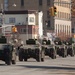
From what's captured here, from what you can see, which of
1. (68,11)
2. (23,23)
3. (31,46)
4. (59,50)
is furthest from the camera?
(68,11)

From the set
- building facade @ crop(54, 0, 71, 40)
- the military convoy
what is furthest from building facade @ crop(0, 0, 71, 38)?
the military convoy

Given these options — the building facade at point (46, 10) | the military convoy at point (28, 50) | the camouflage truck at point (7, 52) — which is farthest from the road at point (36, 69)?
the building facade at point (46, 10)

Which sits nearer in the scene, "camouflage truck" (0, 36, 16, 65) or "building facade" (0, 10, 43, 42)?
"camouflage truck" (0, 36, 16, 65)

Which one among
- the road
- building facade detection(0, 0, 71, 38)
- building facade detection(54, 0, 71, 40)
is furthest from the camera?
building facade detection(54, 0, 71, 40)

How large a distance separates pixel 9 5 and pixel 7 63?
9664 cm

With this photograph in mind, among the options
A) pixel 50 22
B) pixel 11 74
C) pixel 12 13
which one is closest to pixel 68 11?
pixel 50 22

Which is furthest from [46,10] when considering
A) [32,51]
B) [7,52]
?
[7,52]

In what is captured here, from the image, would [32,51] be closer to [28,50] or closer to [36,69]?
[28,50]

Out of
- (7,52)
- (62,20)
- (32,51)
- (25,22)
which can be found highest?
(62,20)

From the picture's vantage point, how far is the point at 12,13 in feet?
367

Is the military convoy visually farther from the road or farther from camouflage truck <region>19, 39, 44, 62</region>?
the road

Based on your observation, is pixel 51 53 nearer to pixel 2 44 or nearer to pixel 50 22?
pixel 2 44

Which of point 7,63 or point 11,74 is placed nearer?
point 11,74

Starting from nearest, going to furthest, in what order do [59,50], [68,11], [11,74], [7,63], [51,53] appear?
[11,74] < [7,63] < [51,53] < [59,50] < [68,11]
